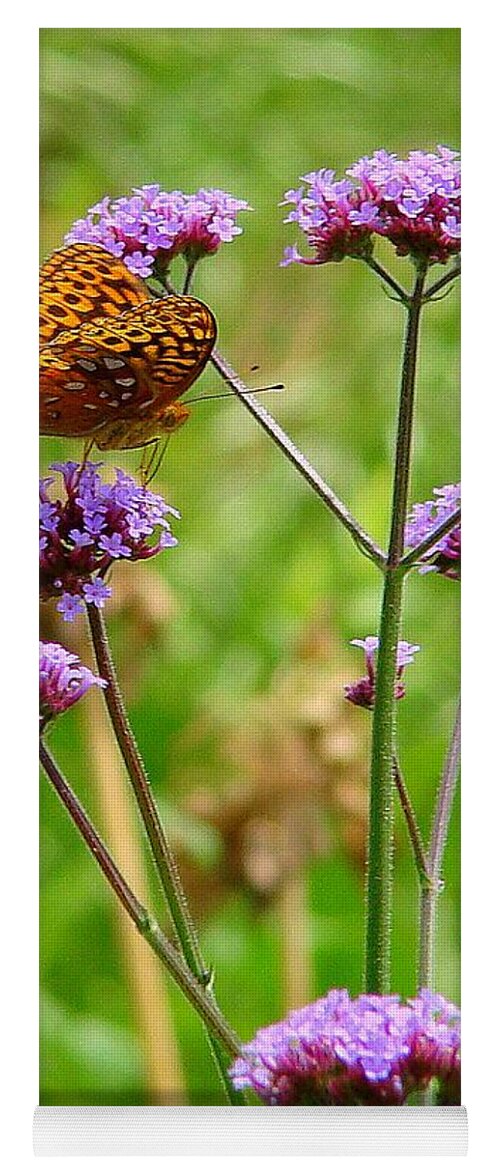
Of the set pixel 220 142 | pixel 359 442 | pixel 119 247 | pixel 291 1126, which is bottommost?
pixel 291 1126

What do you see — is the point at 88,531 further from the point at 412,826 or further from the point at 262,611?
the point at 412,826

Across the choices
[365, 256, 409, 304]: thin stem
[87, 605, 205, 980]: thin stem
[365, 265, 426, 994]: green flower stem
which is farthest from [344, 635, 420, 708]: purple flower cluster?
[365, 256, 409, 304]: thin stem

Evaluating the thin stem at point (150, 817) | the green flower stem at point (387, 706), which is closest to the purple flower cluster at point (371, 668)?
the green flower stem at point (387, 706)

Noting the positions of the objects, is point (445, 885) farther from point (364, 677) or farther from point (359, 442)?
point (359, 442)

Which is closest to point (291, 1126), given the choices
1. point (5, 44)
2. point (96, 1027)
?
point (96, 1027)

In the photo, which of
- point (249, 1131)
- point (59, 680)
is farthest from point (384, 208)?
point (249, 1131)

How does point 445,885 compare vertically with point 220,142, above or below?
below
